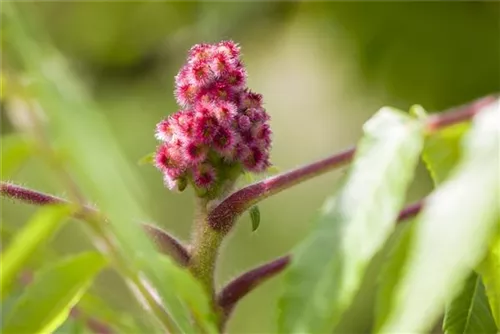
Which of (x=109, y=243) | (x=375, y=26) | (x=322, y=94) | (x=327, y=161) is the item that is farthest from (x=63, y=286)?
(x=322, y=94)

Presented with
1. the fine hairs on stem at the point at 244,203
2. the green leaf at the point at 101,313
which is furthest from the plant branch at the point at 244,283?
the green leaf at the point at 101,313

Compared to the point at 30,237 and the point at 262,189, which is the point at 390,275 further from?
the point at 30,237

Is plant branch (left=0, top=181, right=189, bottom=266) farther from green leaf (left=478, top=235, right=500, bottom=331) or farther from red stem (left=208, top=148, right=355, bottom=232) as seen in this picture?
green leaf (left=478, top=235, right=500, bottom=331)

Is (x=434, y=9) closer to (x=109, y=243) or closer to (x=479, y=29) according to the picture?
(x=479, y=29)

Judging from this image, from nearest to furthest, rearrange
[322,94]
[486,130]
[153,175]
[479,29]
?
[486,130] < [479,29] < [153,175] < [322,94]

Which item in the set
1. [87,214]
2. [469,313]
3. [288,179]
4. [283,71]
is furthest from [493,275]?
[283,71]
